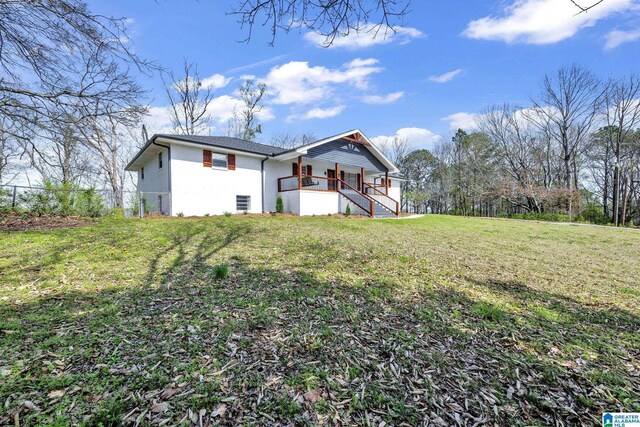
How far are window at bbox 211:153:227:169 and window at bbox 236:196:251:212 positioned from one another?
6.02 feet

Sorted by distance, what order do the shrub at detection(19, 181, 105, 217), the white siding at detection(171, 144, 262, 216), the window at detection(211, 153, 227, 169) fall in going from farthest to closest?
the window at detection(211, 153, 227, 169)
the white siding at detection(171, 144, 262, 216)
the shrub at detection(19, 181, 105, 217)

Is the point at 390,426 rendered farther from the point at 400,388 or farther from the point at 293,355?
the point at 293,355

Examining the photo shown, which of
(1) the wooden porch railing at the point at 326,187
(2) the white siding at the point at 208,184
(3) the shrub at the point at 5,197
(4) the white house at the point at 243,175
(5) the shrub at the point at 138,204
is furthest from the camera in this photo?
(1) the wooden porch railing at the point at 326,187

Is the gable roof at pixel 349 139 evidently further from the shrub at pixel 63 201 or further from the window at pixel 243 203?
the shrub at pixel 63 201

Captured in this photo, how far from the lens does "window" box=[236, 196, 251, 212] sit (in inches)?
570

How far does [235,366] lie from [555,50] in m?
14.9

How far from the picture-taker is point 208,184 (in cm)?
1325

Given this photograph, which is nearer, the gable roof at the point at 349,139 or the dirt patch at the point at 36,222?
the dirt patch at the point at 36,222

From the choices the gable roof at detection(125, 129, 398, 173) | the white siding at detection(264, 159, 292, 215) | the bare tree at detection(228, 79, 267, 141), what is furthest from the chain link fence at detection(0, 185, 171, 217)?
the bare tree at detection(228, 79, 267, 141)

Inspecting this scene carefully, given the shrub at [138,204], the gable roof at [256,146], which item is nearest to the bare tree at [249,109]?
the gable roof at [256,146]

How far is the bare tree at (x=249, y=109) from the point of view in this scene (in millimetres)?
27547

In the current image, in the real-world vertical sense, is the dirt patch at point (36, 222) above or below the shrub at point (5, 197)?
below

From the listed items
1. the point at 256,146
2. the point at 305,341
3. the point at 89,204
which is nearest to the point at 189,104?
the point at 256,146

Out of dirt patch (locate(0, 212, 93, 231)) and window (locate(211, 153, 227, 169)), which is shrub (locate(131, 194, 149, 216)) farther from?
window (locate(211, 153, 227, 169))
